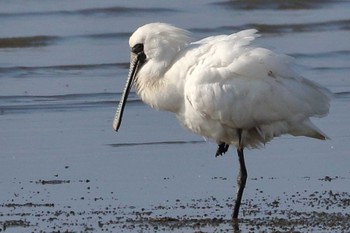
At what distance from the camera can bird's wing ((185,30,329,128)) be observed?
32.7 ft

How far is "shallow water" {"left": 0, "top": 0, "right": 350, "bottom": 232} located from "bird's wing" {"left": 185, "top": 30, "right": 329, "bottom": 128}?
0.74 m

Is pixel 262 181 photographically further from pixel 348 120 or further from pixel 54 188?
pixel 348 120

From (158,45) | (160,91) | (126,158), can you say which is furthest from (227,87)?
(126,158)

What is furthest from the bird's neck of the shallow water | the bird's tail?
the bird's tail

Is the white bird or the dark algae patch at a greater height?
the white bird

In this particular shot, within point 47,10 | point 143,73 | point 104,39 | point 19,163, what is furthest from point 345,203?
point 47,10

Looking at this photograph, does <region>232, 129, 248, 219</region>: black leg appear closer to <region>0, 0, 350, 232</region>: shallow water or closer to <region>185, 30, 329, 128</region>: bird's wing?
<region>0, 0, 350, 232</region>: shallow water

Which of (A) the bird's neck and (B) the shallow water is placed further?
(A) the bird's neck

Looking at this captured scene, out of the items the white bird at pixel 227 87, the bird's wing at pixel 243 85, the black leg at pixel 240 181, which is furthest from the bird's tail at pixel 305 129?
the black leg at pixel 240 181

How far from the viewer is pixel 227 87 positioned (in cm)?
1000

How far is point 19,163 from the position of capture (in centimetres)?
1168

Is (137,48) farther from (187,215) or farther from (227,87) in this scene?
(187,215)

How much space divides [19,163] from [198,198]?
88.4 inches

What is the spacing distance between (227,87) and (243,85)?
0.47 feet
